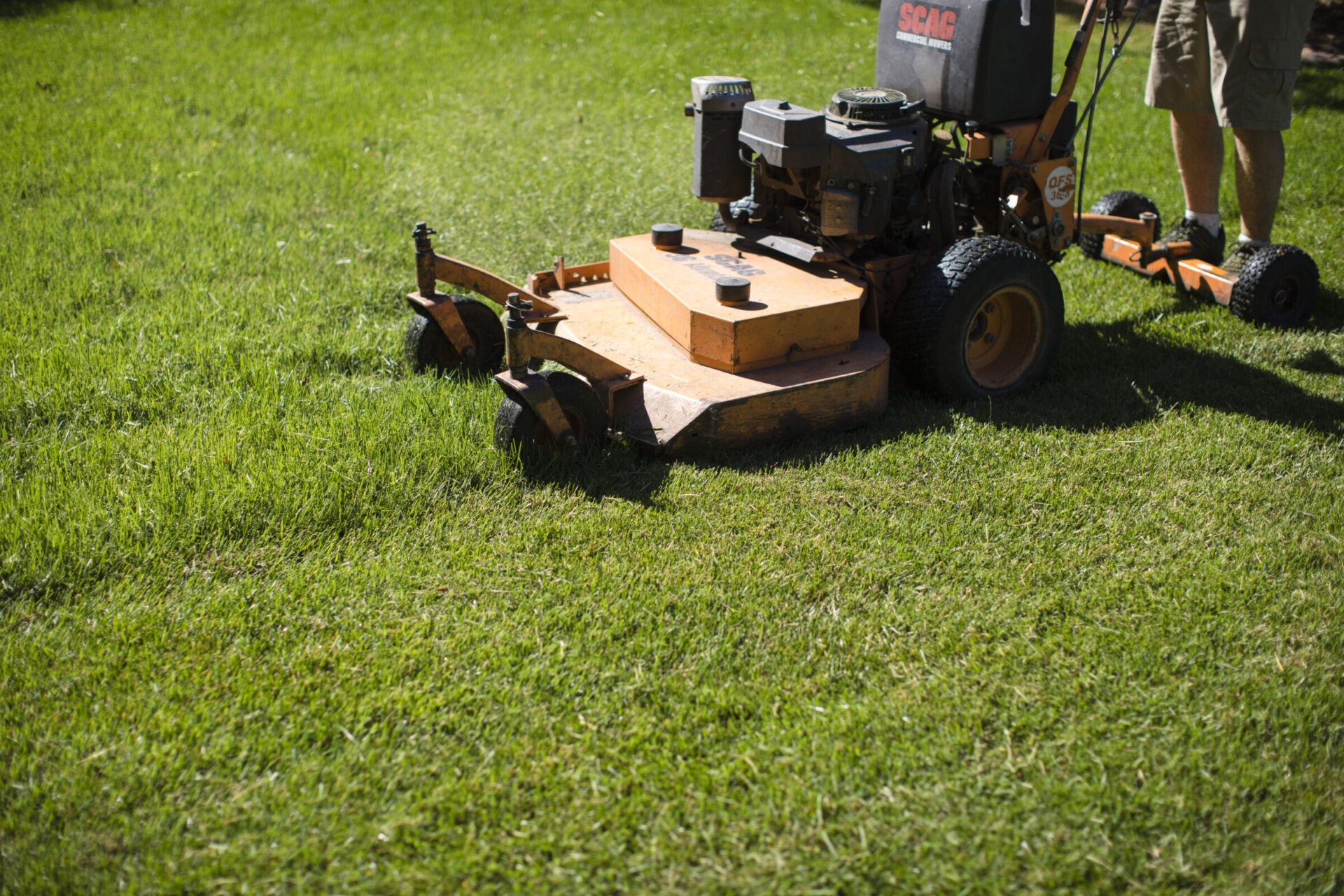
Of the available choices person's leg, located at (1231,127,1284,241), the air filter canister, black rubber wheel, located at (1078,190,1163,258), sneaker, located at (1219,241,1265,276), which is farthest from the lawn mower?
black rubber wheel, located at (1078,190,1163,258)

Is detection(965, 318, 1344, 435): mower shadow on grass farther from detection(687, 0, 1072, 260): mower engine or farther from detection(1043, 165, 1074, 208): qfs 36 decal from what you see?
detection(1043, 165, 1074, 208): qfs 36 decal

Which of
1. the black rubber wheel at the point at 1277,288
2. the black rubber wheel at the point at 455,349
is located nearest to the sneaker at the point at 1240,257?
the black rubber wheel at the point at 1277,288

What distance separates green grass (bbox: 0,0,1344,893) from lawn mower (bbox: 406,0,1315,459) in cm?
19

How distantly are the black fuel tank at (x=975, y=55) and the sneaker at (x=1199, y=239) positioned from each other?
62.6 inches

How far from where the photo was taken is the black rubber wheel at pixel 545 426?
378cm

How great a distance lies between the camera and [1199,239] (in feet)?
19.3

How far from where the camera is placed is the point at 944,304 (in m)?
4.23

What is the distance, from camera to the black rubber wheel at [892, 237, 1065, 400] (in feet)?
14.0

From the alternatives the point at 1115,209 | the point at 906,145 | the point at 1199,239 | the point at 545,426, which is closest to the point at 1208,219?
the point at 1199,239

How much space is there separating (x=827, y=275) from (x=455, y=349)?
1.58m

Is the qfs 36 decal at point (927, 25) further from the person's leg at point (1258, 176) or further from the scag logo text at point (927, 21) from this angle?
the person's leg at point (1258, 176)

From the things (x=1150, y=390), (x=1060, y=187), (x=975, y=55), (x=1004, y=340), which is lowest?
(x=1150, y=390)

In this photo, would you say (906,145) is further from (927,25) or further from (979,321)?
(979,321)

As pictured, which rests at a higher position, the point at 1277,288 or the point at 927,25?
the point at 927,25
